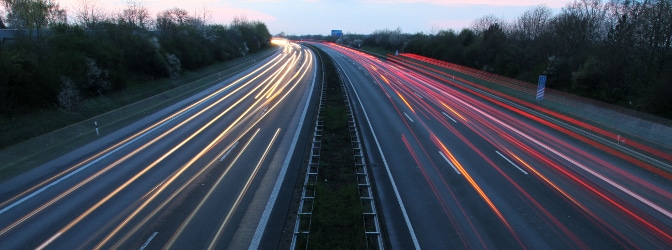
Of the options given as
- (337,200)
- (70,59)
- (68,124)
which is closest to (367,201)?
(337,200)

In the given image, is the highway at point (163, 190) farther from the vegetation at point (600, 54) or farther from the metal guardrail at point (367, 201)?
the vegetation at point (600, 54)

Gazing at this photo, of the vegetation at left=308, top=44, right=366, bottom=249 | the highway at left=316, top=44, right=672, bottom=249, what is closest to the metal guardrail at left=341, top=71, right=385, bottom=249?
the vegetation at left=308, top=44, right=366, bottom=249

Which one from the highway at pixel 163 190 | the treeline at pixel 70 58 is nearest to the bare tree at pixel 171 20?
the treeline at pixel 70 58

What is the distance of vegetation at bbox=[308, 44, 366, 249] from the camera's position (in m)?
10.8

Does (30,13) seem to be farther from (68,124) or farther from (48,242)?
(48,242)

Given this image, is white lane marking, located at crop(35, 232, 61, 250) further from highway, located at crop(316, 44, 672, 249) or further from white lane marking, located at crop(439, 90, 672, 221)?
white lane marking, located at crop(439, 90, 672, 221)

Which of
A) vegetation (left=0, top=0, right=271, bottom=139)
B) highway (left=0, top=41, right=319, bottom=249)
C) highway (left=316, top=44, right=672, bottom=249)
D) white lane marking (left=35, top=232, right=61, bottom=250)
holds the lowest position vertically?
white lane marking (left=35, top=232, right=61, bottom=250)

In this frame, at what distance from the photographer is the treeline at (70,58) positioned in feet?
79.2

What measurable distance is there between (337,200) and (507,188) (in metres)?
5.60

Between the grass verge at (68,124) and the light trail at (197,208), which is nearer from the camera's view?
the light trail at (197,208)

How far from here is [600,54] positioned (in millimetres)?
32375

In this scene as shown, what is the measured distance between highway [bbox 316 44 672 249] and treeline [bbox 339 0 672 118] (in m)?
8.10

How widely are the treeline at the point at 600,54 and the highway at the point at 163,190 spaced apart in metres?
20.9

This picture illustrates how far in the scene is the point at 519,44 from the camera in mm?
50188
